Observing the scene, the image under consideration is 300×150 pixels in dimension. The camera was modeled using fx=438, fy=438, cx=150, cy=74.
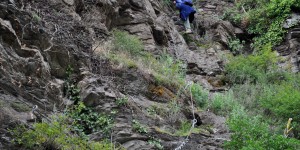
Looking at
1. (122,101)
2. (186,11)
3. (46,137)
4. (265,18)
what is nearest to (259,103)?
(122,101)

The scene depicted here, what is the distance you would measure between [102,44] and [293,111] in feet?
14.1

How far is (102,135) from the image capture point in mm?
7027

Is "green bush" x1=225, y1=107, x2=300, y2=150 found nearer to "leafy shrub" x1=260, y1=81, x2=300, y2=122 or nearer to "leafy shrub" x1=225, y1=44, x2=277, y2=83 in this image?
"leafy shrub" x1=260, y1=81, x2=300, y2=122

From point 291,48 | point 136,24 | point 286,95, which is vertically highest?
point 136,24

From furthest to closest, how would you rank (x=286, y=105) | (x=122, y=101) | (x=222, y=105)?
(x=222, y=105)
(x=286, y=105)
(x=122, y=101)

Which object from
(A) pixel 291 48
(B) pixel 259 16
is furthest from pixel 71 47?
(B) pixel 259 16

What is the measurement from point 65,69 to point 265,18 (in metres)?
11.5

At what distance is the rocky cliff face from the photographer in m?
6.51

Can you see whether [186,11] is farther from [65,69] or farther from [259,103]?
[65,69]

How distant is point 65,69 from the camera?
7.93 metres

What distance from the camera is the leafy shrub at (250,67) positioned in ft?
43.0

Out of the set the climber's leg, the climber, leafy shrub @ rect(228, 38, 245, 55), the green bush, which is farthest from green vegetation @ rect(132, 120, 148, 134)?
leafy shrub @ rect(228, 38, 245, 55)

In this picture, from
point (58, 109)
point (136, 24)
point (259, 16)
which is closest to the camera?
point (58, 109)

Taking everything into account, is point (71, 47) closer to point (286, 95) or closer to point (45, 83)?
point (45, 83)
